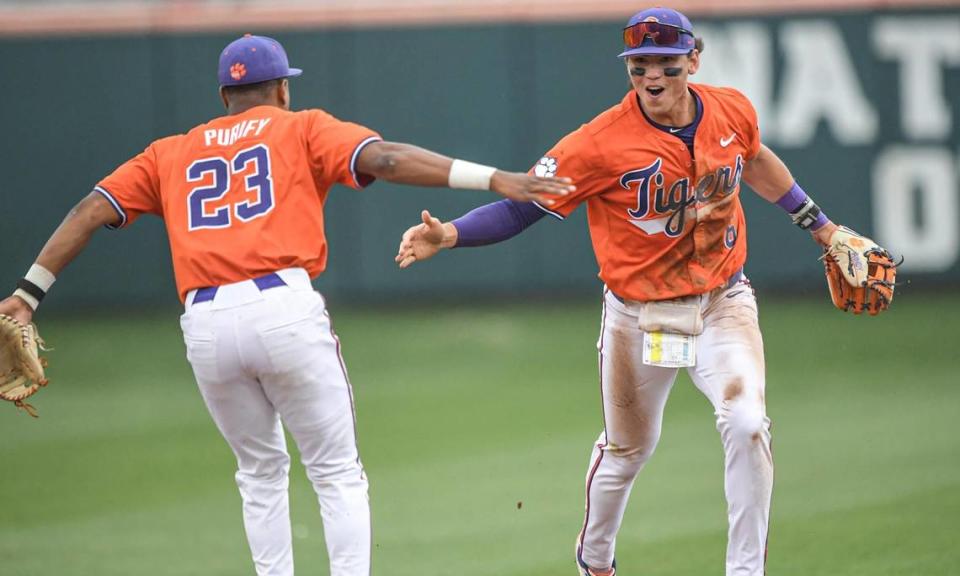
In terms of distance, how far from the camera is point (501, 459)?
9289 millimetres

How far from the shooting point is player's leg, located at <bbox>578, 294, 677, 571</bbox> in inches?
247

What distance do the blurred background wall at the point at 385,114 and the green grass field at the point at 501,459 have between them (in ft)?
3.92

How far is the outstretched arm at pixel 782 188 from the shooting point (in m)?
6.51

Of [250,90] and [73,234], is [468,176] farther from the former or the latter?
[73,234]

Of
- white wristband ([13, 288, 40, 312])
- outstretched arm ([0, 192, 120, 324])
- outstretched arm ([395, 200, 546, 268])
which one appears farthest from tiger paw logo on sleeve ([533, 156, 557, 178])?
white wristband ([13, 288, 40, 312])

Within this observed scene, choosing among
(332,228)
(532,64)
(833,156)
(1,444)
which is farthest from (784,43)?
(1,444)

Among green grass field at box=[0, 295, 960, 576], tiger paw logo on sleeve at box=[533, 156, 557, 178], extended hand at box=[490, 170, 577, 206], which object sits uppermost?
tiger paw logo on sleeve at box=[533, 156, 557, 178]

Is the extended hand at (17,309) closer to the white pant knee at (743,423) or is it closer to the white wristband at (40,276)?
the white wristband at (40,276)

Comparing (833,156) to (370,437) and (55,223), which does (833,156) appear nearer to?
(370,437)

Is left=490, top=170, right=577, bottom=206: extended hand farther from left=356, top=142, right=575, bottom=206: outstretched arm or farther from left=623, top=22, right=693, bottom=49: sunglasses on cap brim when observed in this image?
left=623, top=22, right=693, bottom=49: sunglasses on cap brim

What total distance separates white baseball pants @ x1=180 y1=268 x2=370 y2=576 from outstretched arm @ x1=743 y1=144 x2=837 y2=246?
2.16 metres

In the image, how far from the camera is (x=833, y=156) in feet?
49.0

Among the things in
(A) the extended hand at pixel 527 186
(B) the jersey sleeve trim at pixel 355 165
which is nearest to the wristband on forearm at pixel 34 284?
(B) the jersey sleeve trim at pixel 355 165

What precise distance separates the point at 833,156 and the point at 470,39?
158 inches
